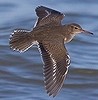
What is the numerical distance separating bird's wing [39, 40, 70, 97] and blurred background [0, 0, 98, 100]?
46.6 inches

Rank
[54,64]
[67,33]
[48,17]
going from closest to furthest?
[54,64]
[67,33]
[48,17]

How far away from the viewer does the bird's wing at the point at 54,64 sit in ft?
25.6

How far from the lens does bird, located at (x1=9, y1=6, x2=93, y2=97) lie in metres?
7.88

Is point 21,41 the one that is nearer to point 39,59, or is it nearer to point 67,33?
point 67,33

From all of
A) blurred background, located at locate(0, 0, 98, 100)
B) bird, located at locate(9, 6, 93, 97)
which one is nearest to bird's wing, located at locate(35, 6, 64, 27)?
bird, located at locate(9, 6, 93, 97)

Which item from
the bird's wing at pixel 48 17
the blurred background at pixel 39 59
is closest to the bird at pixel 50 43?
the bird's wing at pixel 48 17

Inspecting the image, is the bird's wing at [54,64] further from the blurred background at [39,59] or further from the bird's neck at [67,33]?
the blurred background at [39,59]

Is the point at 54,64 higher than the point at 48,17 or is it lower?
lower

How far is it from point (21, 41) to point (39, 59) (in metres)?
2.13

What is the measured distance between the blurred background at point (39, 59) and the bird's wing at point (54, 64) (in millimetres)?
1184

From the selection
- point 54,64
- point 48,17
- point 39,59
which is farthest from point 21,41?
point 39,59

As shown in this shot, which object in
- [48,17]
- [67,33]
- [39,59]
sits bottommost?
[39,59]

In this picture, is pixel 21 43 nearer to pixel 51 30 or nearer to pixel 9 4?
pixel 51 30

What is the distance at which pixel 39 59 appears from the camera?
1068 centimetres
